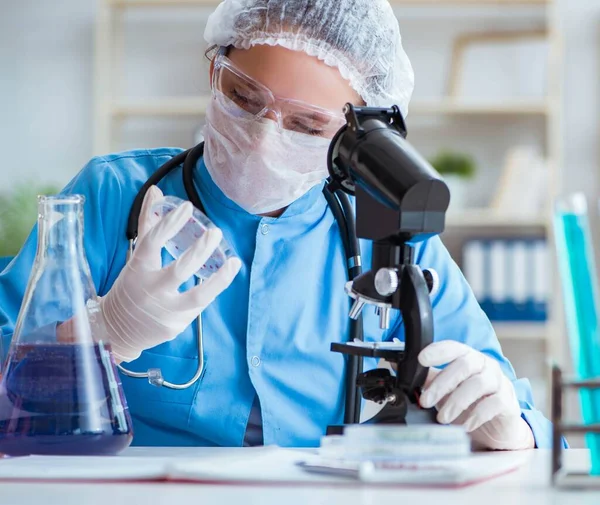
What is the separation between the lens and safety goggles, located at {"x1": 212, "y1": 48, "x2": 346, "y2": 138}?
133cm

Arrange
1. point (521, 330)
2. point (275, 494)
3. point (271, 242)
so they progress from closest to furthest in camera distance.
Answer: point (275, 494)
point (271, 242)
point (521, 330)

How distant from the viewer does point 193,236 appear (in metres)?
1.09

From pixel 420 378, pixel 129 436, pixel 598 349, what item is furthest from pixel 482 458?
pixel 129 436

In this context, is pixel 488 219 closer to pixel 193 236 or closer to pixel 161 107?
pixel 161 107

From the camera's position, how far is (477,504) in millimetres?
668

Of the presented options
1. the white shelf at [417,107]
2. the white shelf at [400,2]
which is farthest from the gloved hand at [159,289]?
the white shelf at [400,2]

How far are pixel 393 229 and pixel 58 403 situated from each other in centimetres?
39

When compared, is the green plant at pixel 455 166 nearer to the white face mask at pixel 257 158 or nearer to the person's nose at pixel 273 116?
the white face mask at pixel 257 158

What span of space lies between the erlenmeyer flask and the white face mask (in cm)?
48

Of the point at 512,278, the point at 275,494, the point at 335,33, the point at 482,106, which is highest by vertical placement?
the point at 482,106

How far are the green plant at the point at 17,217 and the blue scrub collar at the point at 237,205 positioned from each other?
201 centimetres

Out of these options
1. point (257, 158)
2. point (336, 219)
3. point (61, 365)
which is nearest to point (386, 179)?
point (61, 365)

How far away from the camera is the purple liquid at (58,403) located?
2.96ft

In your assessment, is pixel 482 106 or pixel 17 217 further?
pixel 482 106
